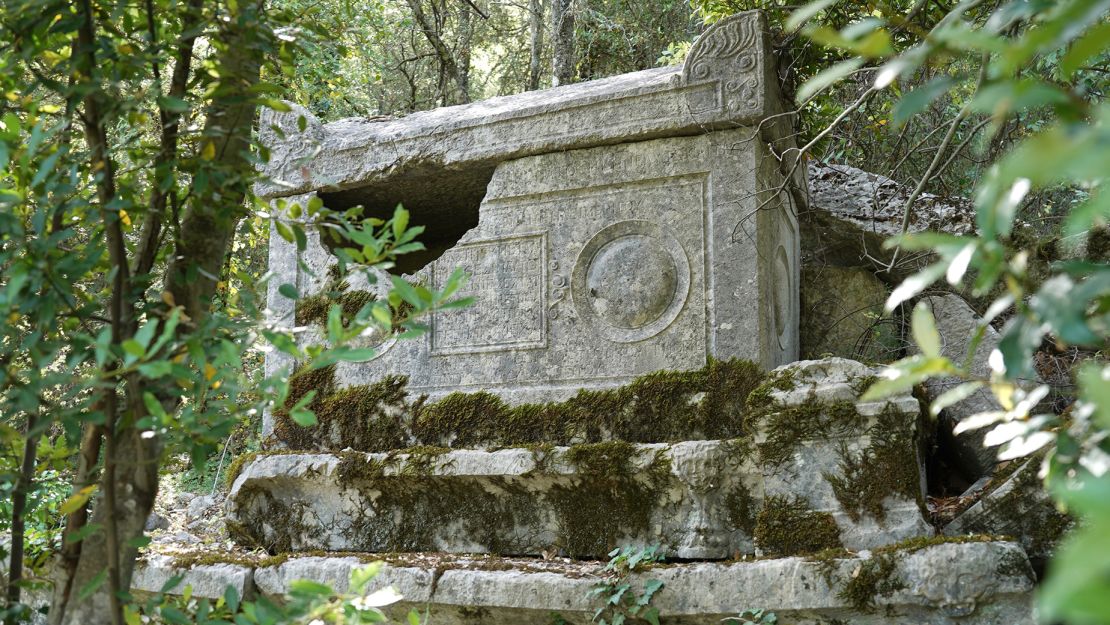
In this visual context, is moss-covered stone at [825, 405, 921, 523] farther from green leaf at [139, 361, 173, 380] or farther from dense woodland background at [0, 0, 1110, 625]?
green leaf at [139, 361, 173, 380]

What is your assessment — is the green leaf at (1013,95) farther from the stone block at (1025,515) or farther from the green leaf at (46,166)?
the stone block at (1025,515)

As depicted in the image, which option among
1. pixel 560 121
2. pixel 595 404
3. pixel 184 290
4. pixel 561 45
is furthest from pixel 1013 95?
pixel 561 45

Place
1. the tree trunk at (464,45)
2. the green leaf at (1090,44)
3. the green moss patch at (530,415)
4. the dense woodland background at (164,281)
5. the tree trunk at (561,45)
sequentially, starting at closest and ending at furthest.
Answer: the green leaf at (1090,44) < the dense woodland background at (164,281) < the green moss patch at (530,415) < the tree trunk at (561,45) < the tree trunk at (464,45)

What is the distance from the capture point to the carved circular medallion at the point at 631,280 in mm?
4215

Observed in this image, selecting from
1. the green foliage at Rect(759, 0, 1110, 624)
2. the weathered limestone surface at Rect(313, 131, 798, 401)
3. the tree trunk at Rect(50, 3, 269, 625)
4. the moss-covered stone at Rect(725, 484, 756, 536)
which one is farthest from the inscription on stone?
the green foliage at Rect(759, 0, 1110, 624)

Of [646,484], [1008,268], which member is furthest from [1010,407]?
[646,484]

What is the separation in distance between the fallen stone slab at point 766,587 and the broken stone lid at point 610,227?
938 mm

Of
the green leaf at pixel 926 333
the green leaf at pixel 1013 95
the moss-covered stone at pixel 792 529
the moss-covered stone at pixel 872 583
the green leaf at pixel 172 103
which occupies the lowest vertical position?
the moss-covered stone at pixel 872 583

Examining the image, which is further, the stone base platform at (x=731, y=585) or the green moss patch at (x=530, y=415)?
the green moss patch at (x=530, y=415)

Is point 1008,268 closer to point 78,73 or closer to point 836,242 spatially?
point 78,73

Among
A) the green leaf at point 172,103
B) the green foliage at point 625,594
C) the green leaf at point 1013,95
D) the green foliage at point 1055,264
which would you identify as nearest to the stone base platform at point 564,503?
the green foliage at point 625,594

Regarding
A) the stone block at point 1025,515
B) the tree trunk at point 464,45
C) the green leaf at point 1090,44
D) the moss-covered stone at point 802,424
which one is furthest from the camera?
the tree trunk at point 464,45

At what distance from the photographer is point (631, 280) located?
168 inches

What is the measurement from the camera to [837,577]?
3.20 metres
